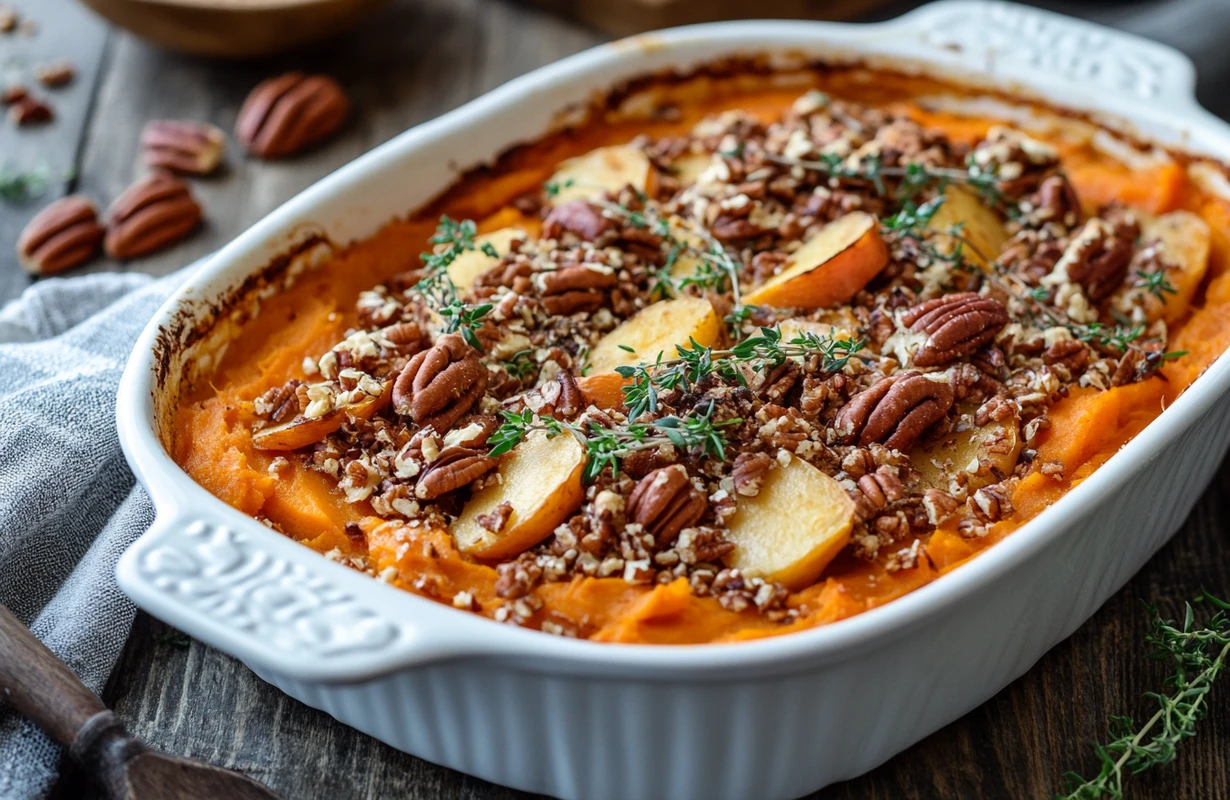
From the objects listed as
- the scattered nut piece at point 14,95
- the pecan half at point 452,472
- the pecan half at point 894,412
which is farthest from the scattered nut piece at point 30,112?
the pecan half at point 894,412

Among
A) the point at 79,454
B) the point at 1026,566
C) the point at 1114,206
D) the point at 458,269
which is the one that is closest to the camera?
the point at 1026,566

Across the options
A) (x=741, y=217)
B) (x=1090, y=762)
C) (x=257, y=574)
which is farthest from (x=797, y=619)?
(x=741, y=217)

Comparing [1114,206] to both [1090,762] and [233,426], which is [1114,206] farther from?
[233,426]

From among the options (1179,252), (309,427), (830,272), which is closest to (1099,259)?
(1179,252)

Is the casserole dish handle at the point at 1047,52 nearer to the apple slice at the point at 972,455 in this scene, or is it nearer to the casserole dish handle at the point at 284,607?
the apple slice at the point at 972,455

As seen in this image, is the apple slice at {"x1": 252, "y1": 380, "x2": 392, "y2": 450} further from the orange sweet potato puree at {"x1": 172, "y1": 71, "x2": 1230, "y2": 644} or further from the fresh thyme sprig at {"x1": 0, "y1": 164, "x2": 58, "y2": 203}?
the fresh thyme sprig at {"x1": 0, "y1": 164, "x2": 58, "y2": 203}

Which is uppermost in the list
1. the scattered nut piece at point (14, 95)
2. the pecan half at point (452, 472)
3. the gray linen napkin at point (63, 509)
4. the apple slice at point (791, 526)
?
the pecan half at point (452, 472)
